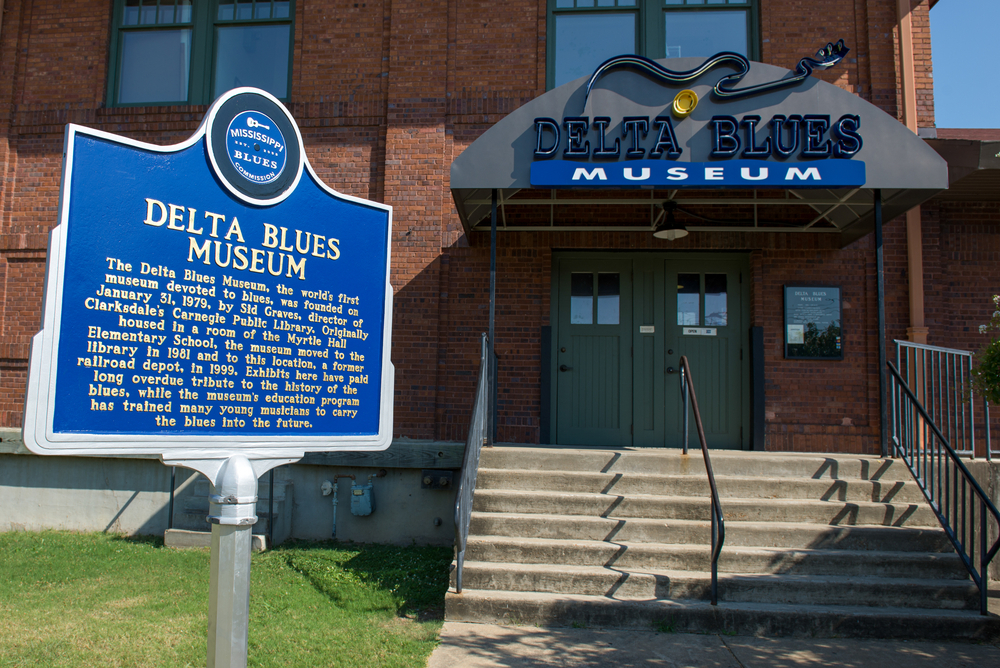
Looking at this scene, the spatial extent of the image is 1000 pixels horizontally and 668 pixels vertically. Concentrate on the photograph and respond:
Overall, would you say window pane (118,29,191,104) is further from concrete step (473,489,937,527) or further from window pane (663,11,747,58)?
concrete step (473,489,937,527)

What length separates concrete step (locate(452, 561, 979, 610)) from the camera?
5.10 metres

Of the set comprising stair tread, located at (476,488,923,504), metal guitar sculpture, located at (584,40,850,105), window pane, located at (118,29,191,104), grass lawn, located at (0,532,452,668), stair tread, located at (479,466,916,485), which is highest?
window pane, located at (118,29,191,104)

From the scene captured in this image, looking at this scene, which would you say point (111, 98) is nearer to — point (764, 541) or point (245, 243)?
point (245, 243)

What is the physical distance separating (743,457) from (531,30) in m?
5.83

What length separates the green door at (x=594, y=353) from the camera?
8219 mm

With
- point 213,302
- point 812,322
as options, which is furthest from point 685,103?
point 213,302

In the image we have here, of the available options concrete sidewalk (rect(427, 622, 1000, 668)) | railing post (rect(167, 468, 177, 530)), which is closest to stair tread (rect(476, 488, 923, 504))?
concrete sidewalk (rect(427, 622, 1000, 668))

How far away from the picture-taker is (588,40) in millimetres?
8727

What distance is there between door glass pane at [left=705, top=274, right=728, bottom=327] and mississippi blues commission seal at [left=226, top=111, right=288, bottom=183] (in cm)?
662

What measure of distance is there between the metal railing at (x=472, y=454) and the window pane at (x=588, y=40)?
13.6ft

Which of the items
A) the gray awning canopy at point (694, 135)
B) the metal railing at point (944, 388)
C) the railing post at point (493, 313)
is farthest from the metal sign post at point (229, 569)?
the metal railing at point (944, 388)

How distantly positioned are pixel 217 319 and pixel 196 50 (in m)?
8.17

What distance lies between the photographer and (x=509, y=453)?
640 cm

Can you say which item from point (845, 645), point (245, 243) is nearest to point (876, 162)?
point (845, 645)
